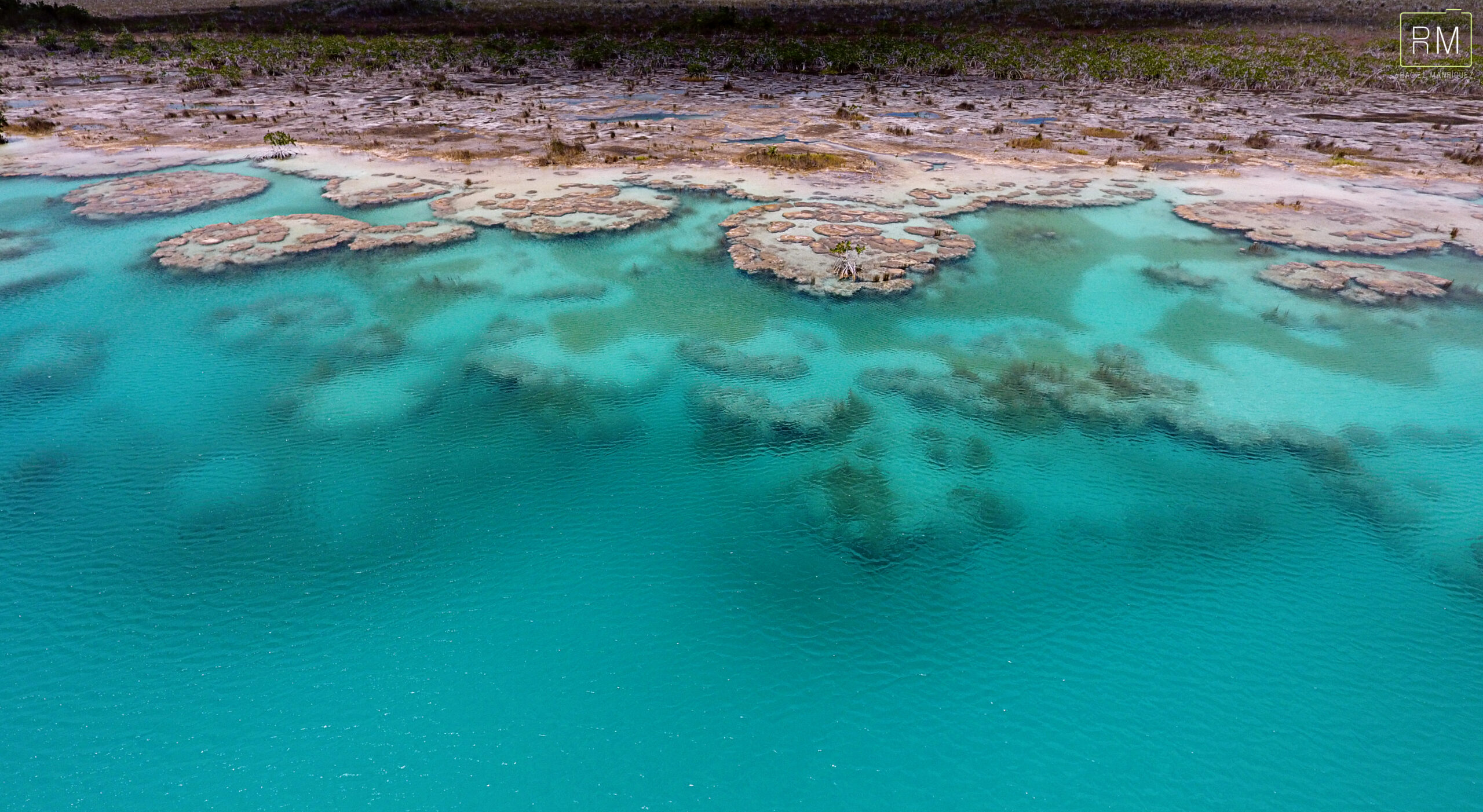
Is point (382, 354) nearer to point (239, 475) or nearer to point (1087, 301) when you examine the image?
point (239, 475)

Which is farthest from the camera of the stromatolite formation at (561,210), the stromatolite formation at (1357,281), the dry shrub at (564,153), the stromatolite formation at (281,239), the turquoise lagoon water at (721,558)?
the dry shrub at (564,153)

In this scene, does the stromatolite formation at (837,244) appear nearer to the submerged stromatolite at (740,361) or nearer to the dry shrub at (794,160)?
the submerged stromatolite at (740,361)

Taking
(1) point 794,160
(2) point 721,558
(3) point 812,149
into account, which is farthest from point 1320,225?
(2) point 721,558

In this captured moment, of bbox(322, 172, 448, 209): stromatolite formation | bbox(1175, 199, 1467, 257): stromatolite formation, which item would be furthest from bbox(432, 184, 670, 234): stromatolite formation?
bbox(1175, 199, 1467, 257): stromatolite formation

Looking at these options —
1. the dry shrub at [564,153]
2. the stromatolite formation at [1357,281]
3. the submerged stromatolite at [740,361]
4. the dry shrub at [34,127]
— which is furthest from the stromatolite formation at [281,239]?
the stromatolite formation at [1357,281]

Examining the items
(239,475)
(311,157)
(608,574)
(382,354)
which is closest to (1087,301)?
(608,574)

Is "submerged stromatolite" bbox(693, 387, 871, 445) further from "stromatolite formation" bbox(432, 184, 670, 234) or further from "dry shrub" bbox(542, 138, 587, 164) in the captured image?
"dry shrub" bbox(542, 138, 587, 164)
